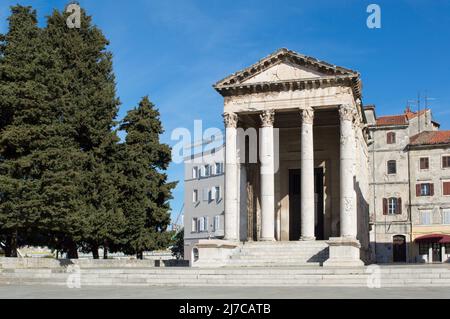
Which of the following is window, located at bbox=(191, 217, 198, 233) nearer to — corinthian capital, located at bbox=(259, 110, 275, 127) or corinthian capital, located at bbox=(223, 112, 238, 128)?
corinthian capital, located at bbox=(223, 112, 238, 128)

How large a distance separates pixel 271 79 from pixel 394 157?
26.9 metres

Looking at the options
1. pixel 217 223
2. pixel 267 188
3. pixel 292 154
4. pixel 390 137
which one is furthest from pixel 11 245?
pixel 390 137

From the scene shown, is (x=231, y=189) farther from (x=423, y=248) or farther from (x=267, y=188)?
(x=423, y=248)

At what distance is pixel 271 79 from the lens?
33.8 metres

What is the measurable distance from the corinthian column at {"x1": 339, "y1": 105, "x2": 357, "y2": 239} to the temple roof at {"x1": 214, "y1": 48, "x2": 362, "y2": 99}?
1625 millimetres

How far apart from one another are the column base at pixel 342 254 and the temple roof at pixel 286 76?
28.1ft

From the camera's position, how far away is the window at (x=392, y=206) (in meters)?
56.2

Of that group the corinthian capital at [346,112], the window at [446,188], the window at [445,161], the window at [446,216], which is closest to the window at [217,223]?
the window at [446,216]

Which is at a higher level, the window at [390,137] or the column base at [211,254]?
the window at [390,137]

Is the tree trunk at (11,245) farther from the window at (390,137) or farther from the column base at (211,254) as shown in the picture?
the window at (390,137)

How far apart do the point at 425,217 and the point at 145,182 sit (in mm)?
28295

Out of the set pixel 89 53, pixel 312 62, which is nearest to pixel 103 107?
pixel 89 53

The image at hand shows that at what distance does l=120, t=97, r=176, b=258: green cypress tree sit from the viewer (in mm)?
36594

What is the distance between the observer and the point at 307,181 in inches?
1271
